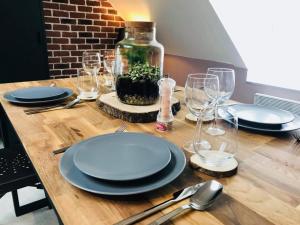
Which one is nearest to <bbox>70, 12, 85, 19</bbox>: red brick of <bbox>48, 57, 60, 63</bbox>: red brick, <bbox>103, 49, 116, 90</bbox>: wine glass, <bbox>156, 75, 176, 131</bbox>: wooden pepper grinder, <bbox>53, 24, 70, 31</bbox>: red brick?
<bbox>53, 24, 70, 31</bbox>: red brick

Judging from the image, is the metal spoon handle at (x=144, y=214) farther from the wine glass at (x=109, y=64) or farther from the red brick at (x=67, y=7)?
the red brick at (x=67, y=7)

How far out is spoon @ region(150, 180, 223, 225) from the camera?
53 centimetres

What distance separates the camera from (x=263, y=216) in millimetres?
525

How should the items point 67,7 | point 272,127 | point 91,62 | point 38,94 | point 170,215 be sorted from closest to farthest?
point 170,215 < point 272,127 < point 38,94 < point 91,62 < point 67,7

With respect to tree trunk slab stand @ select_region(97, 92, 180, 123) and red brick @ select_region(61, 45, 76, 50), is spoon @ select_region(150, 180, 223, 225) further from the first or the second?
red brick @ select_region(61, 45, 76, 50)

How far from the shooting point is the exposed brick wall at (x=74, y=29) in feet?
8.61

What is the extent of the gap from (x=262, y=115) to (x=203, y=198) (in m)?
0.60

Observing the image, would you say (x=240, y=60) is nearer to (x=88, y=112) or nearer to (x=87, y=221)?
(x=88, y=112)

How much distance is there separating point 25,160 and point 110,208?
889mm

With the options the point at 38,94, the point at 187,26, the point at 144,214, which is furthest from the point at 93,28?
the point at 144,214

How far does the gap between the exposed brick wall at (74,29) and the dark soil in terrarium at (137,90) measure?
6.01ft

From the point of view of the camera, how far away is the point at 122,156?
2.26 feet

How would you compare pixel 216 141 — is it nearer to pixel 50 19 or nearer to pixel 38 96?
pixel 38 96

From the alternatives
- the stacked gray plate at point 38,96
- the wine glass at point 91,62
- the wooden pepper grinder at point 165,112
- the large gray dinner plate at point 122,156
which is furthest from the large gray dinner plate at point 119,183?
the wine glass at point 91,62
